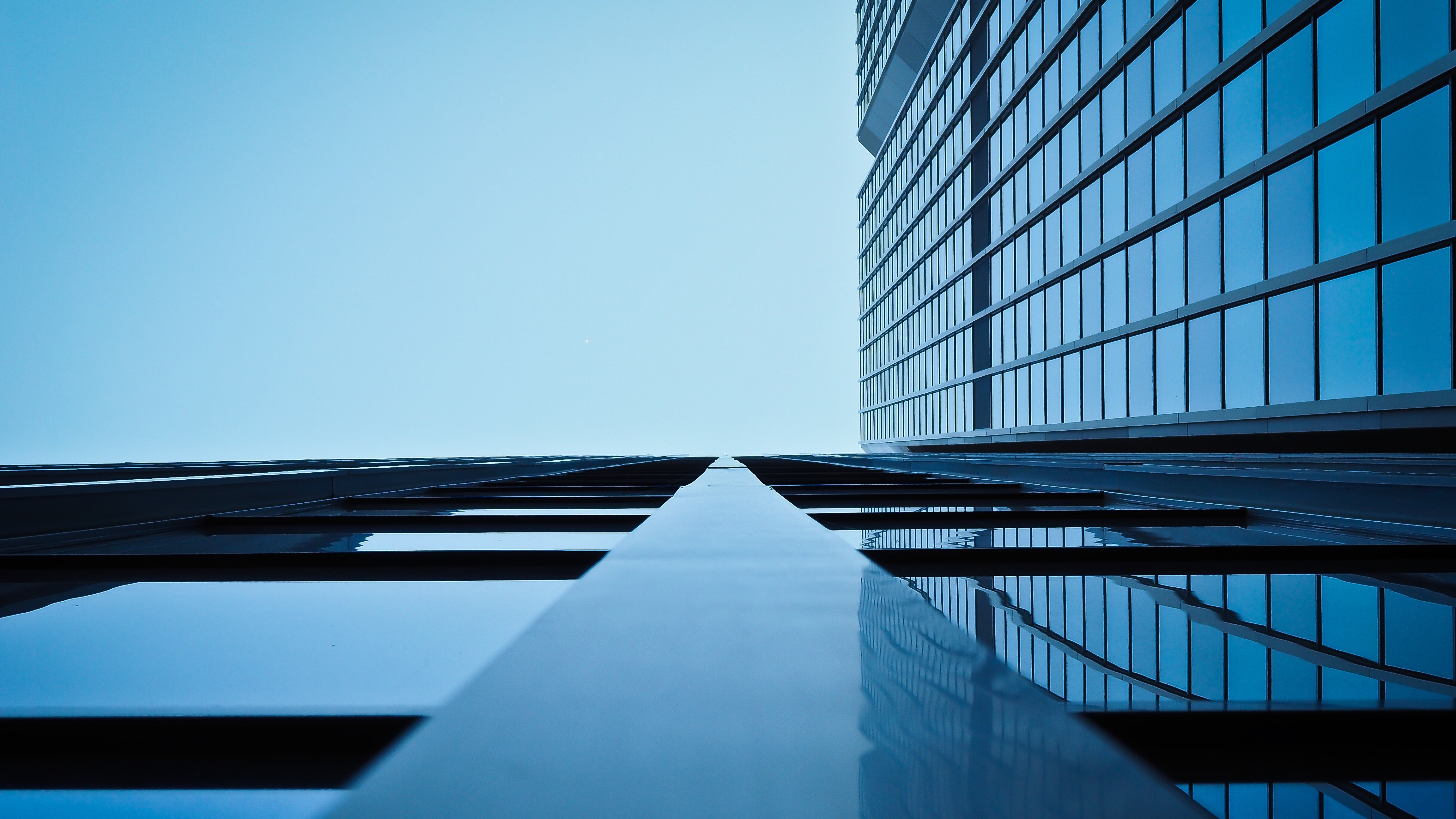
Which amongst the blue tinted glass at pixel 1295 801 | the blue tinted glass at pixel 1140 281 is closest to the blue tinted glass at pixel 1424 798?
the blue tinted glass at pixel 1295 801

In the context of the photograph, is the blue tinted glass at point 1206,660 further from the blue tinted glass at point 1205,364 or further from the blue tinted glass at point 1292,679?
the blue tinted glass at point 1205,364

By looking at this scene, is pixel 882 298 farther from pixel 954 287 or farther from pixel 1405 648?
pixel 1405 648

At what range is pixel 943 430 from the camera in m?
46.2

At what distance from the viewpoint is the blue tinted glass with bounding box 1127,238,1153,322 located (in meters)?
25.5

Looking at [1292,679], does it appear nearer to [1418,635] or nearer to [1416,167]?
[1418,635]

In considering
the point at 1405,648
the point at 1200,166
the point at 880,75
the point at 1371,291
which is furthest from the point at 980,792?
the point at 880,75

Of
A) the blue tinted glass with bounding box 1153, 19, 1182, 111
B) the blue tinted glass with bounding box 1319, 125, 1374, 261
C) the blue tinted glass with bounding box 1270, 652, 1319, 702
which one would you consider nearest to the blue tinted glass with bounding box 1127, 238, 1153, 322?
the blue tinted glass with bounding box 1153, 19, 1182, 111

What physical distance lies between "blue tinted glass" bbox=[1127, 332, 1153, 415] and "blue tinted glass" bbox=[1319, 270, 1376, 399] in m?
6.73

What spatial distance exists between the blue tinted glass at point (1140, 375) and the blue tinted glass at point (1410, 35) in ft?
33.4

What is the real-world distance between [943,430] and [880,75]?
29.2m

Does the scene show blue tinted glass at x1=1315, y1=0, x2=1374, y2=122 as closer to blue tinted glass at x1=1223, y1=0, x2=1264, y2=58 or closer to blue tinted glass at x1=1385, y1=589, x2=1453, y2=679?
blue tinted glass at x1=1223, y1=0, x2=1264, y2=58

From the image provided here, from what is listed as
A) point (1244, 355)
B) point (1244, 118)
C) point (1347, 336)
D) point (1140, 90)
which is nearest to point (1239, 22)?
point (1244, 118)

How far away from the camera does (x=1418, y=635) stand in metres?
2.25

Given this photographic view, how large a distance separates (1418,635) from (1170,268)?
26105 mm
